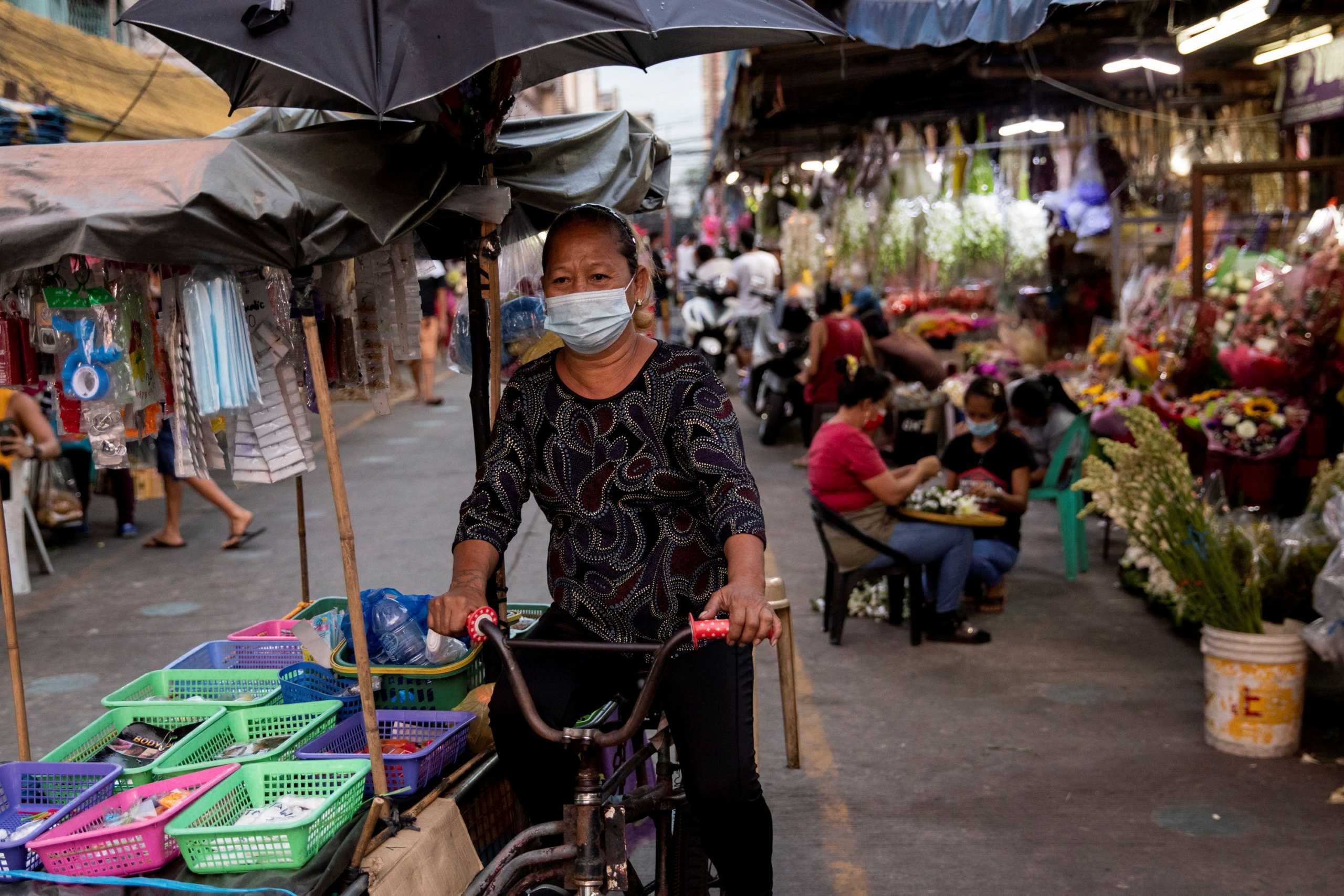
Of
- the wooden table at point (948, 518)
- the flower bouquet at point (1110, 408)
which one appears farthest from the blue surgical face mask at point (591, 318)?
the flower bouquet at point (1110, 408)

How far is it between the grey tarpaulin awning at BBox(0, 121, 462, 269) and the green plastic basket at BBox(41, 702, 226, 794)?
1410mm

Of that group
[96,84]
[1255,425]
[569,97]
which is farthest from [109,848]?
[569,97]

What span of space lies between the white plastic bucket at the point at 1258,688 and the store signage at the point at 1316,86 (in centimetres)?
529

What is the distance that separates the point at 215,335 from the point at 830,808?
114 inches

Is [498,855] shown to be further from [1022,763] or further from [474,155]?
[1022,763]

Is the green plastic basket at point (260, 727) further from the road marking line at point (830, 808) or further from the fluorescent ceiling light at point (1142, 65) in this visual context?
the fluorescent ceiling light at point (1142, 65)

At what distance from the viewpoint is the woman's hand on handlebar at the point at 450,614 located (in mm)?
2875

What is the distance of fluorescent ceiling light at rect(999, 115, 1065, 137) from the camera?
35.1ft

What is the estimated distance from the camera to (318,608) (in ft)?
15.5

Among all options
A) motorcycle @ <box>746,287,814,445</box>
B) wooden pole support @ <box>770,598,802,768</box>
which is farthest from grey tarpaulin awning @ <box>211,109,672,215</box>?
motorcycle @ <box>746,287,814,445</box>

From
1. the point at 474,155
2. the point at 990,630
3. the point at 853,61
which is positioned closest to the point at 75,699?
the point at 474,155

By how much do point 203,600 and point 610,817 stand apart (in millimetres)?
5786

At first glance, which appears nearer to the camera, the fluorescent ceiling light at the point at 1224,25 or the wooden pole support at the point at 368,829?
the wooden pole support at the point at 368,829

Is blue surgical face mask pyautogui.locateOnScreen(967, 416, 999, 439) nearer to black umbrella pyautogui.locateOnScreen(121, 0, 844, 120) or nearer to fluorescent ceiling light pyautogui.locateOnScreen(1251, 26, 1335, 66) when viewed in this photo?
fluorescent ceiling light pyautogui.locateOnScreen(1251, 26, 1335, 66)
